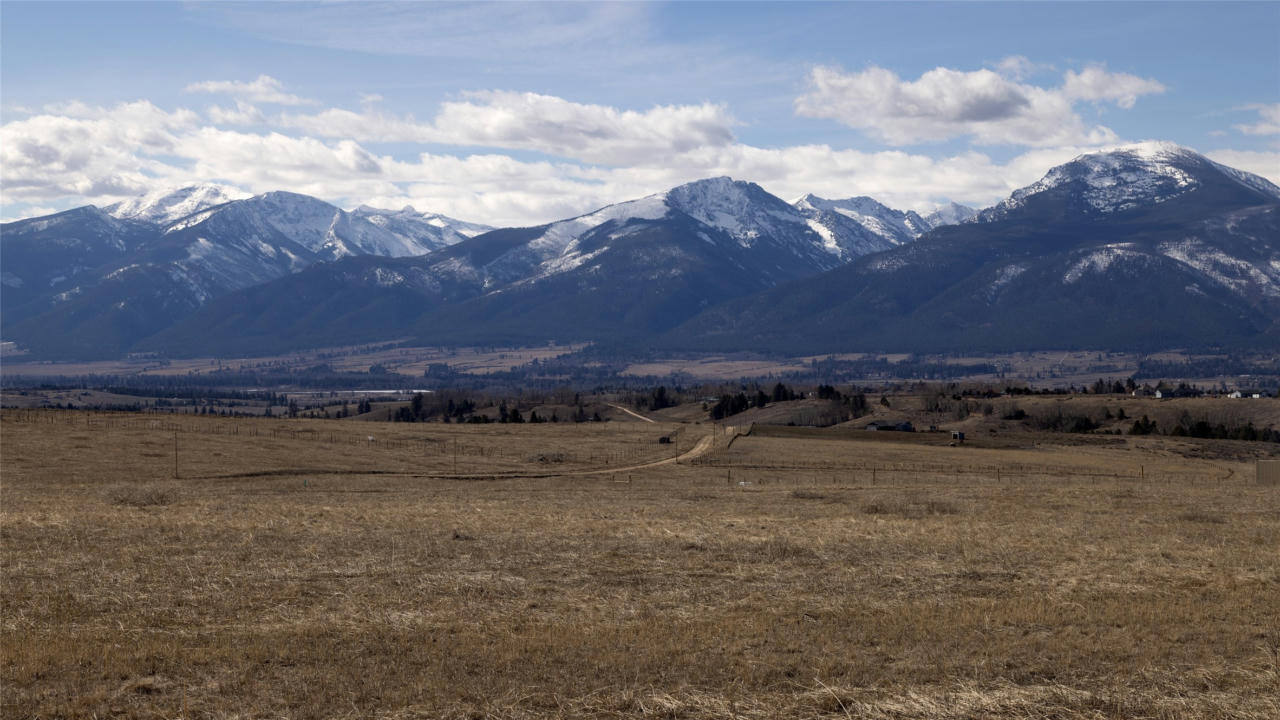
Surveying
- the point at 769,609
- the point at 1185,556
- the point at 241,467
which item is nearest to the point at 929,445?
the point at 241,467

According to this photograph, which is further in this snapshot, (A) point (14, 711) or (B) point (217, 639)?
(B) point (217, 639)

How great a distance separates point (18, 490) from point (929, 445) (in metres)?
81.1

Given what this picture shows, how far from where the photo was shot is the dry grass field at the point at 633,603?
18688 millimetres

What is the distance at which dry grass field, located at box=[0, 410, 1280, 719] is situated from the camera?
736 inches

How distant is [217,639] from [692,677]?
32.2 feet

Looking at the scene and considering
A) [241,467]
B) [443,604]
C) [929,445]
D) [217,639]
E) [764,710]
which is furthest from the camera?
[929,445]

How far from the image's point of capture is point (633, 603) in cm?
2592

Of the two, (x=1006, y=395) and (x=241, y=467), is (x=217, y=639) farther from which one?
(x=1006, y=395)

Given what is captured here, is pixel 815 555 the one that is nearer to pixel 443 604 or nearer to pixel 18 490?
pixel 443 604

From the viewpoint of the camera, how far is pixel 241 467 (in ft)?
222

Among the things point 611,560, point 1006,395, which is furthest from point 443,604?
point 1006,395

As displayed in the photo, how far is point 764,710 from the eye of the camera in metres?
17.9

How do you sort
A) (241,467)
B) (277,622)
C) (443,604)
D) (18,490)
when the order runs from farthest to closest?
(241,467)
(18,490)
(443,604)
(277,622)

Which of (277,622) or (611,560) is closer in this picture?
(277,622)
